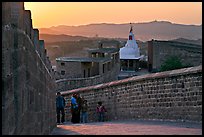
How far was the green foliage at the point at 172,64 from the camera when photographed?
57.0 m

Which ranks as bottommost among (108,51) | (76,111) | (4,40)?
(76,111)

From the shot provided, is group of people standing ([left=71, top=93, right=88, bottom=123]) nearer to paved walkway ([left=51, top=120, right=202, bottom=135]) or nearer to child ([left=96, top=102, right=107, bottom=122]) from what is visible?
child ([left=96, top=102, right=107, bottom=122])

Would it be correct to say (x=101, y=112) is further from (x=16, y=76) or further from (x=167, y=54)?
(x=167, y=54)

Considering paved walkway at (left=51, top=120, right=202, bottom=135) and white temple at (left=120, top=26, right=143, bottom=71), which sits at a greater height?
white temple at (left=120, top=26, right=143, bottom=71)

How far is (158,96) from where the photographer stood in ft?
54.0

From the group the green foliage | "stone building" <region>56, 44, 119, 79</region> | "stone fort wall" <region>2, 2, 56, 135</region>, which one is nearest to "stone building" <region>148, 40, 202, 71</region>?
the green foliage

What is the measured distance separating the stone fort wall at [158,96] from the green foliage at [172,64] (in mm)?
35120

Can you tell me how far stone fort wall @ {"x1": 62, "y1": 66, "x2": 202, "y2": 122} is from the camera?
46.5ft

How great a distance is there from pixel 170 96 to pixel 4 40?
38.0 ft

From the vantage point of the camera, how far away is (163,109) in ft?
52.9

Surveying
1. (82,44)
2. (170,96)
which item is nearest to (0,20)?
(170,96)

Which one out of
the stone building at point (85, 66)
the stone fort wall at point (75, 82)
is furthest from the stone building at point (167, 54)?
the stone fort wall at point (75, 82)

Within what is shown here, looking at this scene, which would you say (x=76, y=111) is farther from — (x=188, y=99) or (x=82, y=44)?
(x=82, y=44)

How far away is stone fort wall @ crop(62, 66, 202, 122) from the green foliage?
35120 millimetres
